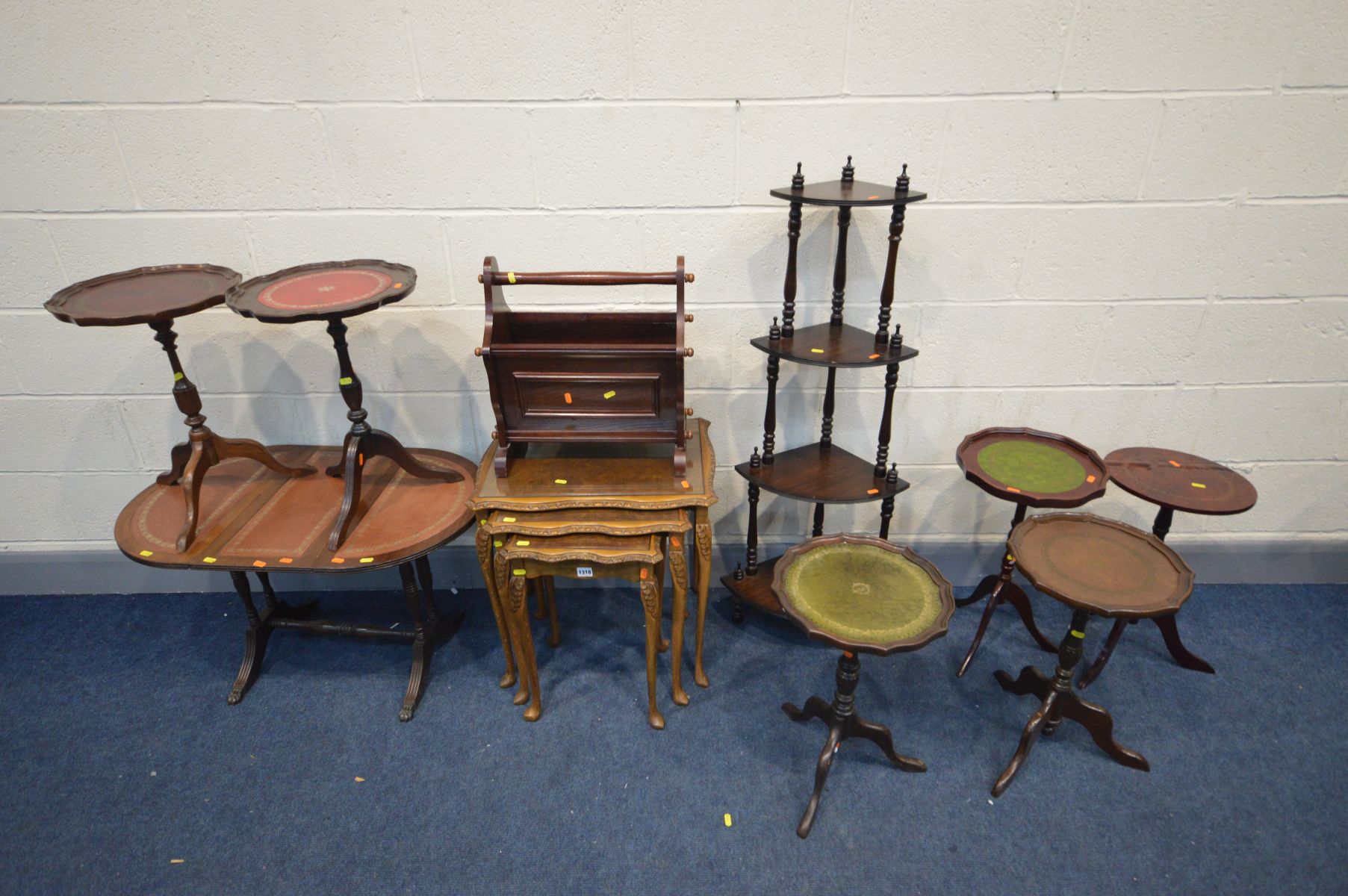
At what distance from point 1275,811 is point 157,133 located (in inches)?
134

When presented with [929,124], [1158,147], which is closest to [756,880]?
[929,124]

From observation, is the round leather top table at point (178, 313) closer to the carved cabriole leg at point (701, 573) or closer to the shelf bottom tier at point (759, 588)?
the carved cabriole leg at point (701, 573)

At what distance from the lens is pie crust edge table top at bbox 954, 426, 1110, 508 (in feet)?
6.29

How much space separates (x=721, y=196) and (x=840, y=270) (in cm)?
40

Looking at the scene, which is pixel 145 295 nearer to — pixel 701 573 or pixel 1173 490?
pixel 701 573

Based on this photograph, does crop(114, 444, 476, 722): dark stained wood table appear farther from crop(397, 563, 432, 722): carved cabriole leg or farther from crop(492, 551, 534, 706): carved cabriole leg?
crop(492, 551, 534, 706): carved cabriole leg

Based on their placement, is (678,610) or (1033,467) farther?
(1033,467)

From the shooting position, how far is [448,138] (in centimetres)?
194

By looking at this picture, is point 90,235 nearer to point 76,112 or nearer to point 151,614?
point 76,112

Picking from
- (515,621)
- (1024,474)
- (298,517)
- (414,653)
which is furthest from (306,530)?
(1024,474)

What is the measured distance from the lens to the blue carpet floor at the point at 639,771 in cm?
171

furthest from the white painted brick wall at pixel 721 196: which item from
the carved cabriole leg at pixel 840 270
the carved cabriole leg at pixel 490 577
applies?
the carved cabriole leg at pixel 490 577

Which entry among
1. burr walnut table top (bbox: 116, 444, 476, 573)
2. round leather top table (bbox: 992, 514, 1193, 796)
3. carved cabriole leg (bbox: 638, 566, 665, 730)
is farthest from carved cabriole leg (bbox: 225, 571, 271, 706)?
round leather top table (bbox: 992, 514, 1193, 796)

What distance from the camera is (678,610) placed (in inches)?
75.9
